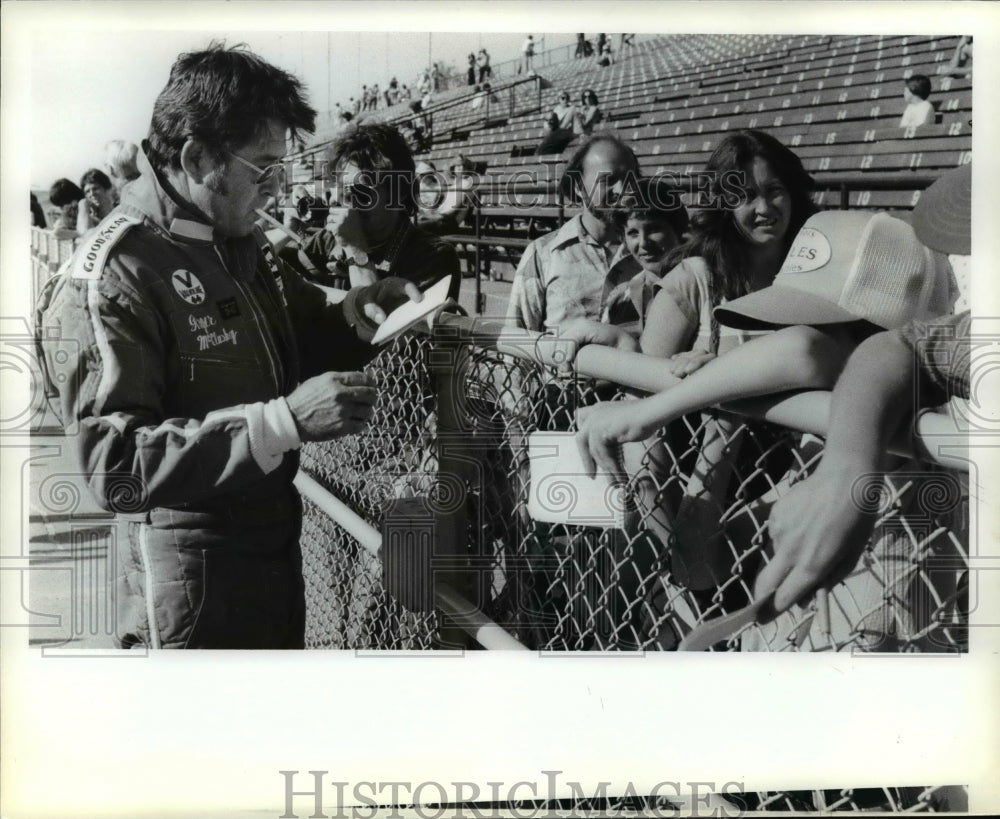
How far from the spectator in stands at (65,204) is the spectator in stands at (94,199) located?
2 centimetres

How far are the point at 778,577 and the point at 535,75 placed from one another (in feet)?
5.75

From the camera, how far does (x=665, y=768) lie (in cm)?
370

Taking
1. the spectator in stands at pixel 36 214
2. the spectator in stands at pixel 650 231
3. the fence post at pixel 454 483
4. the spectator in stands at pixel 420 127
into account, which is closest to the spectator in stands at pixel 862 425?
the spectator in stands at pixel 650 231

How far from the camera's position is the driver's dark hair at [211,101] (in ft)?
12.1

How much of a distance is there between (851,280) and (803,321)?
194 mm

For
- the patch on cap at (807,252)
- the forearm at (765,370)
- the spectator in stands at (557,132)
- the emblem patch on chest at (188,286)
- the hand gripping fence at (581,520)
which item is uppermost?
the spectator in stands at (557,132)

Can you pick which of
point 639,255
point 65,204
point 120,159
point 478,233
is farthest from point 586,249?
point 65,204

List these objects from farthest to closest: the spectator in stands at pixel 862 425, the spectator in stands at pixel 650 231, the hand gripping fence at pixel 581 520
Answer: the spectator in stands at pixel 650 231, the hand gripping fence at pixel 581 520, the spectator in stands at pixel 862 425

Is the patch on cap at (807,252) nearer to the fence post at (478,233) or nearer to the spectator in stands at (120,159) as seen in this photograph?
the fence post at (478,233)

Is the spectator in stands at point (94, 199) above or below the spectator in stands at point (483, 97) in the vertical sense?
below

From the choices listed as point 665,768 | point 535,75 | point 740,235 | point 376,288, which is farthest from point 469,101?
point 665,768

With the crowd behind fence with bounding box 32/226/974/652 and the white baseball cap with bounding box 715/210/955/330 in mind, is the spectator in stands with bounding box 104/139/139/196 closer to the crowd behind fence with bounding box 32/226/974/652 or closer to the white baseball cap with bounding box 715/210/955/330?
the crowd behind fence with bounding box 32/226/974/652

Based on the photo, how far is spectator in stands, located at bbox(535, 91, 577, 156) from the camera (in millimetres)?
3713

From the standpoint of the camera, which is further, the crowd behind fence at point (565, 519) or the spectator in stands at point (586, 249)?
the spectator in stands at point (586, 249)
